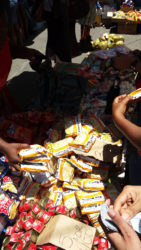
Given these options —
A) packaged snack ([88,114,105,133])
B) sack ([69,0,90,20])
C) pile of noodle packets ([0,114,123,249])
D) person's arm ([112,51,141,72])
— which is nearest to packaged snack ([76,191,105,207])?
pile of noodle packets ([0,114,123,249])

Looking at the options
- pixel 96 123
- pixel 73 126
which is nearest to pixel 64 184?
pixel 73 126

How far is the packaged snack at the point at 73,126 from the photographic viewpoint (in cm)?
266

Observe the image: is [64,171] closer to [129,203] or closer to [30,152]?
[30,152]

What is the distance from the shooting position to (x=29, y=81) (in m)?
5.01

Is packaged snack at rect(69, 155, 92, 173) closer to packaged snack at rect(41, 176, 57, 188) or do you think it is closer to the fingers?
packaged snack at rect(41, 176, 57, 188)

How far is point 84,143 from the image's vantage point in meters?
2.41

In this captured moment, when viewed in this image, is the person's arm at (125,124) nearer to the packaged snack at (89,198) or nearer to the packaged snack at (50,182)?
the packaged snack at (89,198)

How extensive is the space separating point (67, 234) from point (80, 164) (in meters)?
0.79

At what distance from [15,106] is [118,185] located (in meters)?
2.19

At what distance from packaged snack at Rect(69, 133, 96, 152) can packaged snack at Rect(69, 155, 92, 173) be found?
0.14 metres

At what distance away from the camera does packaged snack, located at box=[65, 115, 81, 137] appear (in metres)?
2.66

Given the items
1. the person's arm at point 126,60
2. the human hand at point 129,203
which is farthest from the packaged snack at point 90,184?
the person's arm at point 126,60

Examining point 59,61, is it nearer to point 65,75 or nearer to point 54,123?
point 65,75

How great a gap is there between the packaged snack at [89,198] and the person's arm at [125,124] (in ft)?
3.14
